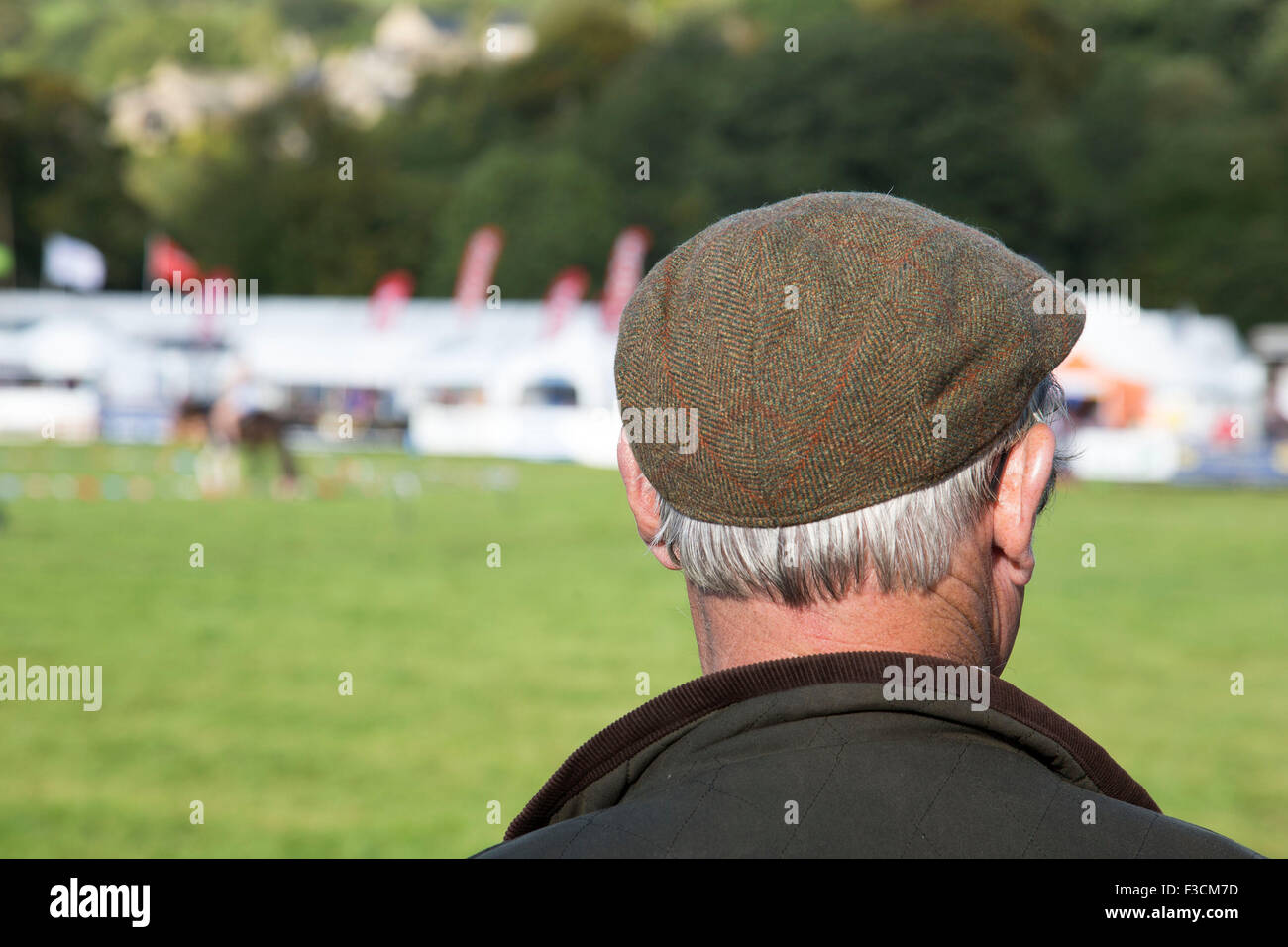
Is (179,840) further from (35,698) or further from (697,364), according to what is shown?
(697,364)

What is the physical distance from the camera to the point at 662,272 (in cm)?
158

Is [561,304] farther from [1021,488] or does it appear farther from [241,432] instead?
[1021,488]

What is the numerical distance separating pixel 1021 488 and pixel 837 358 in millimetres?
276

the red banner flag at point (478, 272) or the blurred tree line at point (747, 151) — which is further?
the blurred tree line at point (747, 151)

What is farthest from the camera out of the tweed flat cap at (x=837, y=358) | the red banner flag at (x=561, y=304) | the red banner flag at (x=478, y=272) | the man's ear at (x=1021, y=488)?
the red banner flag at (x=478, y=272)

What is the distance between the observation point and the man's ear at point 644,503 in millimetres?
1683

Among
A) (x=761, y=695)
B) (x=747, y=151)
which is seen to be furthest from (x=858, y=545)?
(x=747, y=151)

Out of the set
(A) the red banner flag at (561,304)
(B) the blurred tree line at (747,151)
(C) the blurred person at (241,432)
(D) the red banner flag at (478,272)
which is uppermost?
(B) the blurred tree line at (747,151)

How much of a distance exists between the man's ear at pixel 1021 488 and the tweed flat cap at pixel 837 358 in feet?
0.21

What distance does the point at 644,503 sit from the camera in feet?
5.60

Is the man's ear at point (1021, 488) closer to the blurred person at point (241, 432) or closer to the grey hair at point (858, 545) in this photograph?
the grey hair at point (858, 545)

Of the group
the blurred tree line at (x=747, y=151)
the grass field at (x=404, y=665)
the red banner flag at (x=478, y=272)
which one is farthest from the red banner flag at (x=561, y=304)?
the grass field at (x=404, y=665)

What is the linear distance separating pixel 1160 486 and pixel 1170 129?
Answer: 42392mm

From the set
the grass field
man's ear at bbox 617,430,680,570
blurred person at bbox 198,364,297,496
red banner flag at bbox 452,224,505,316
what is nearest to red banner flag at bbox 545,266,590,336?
red banner flag at bbox 452,224,505,316
